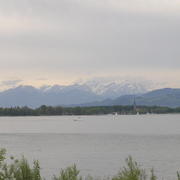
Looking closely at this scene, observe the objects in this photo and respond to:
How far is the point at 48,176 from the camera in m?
42.5

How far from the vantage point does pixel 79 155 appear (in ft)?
203

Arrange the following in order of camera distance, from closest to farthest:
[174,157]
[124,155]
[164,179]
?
[164,179]
[174,157]
[124,155]

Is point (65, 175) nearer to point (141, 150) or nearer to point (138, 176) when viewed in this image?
point (138, 176)

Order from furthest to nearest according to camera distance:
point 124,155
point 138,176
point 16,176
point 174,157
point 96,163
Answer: point 124,155 → point 174,157 → point 96,163 → point 16,176 → point 138,176

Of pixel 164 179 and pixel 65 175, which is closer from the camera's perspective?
pixel 65 175

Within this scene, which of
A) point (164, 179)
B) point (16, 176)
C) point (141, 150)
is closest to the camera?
point (16, 176)

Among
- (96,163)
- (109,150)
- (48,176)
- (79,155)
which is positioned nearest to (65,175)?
(48,176)

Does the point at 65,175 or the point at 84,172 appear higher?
the point at 65,175

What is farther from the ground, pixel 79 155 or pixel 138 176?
pixel 138 176

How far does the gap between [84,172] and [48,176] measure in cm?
415

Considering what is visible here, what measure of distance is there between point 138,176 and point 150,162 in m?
39.8

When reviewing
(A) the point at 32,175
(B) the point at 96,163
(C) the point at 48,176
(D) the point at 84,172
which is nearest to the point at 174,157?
(B) the point at 96,163

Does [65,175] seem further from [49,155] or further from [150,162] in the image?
[49,155]

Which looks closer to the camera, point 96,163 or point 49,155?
point 96,163
